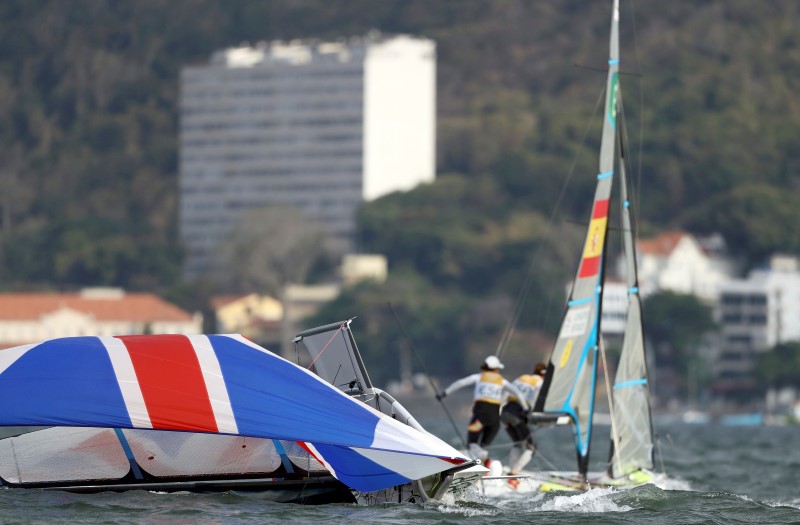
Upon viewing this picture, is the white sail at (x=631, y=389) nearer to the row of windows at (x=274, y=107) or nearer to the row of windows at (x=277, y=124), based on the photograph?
the row of windows at (x=274, y=107)

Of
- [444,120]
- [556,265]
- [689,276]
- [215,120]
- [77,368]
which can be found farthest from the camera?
[444,120]

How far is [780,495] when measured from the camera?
2791cm

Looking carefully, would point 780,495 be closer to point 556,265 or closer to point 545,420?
point 545,420

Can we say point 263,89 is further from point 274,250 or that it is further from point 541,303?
point 541,303

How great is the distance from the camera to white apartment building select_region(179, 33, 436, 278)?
160125mm

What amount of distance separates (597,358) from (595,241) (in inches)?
58.7

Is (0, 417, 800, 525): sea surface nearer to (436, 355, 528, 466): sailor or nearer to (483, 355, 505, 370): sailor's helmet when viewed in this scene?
(436, 355, 528, 466): sailor

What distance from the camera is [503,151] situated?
166250mm

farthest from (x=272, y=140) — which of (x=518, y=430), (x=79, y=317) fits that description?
(x=518, y=430)

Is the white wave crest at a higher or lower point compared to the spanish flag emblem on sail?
lower

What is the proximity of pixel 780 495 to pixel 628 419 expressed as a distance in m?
2.70

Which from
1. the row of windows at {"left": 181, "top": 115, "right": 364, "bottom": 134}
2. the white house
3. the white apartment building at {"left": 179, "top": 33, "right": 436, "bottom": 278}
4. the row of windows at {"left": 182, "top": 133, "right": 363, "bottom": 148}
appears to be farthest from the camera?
the row of windows at {"left": 182, "top": 133, "right": 363, "bottom": 148}

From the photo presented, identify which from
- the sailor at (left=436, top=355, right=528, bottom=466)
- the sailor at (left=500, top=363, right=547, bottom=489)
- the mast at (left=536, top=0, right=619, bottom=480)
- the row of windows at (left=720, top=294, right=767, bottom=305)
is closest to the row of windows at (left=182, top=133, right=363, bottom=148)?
the row of windows at (left=720, top=294, right=767, bottom=305)

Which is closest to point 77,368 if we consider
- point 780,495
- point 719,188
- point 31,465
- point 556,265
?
point 31,465
